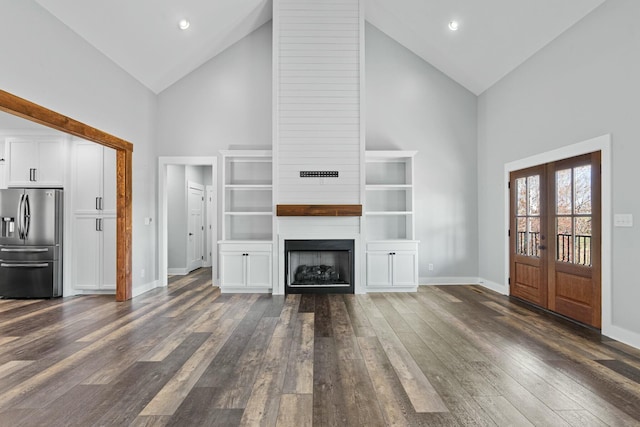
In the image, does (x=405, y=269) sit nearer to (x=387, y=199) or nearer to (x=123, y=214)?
(x=387, y=199)

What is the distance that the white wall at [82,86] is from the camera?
3373mm

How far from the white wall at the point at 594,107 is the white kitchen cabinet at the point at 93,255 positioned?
607cm

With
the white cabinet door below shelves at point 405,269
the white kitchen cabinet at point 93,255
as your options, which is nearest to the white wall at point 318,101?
the white cabinet door below shelves at point 405,269

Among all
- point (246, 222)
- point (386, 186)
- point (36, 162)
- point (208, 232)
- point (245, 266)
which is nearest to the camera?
point (36, 162)

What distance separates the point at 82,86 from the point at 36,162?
2.02 m

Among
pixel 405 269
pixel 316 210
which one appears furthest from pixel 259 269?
pixel 405 269

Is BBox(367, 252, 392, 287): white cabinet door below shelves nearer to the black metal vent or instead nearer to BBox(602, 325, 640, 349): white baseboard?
the black metal vent

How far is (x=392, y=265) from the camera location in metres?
5.82

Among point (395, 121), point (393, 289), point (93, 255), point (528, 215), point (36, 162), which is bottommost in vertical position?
point (393, 289)

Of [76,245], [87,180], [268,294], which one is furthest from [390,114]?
[76,245]

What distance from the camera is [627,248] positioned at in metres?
3.43

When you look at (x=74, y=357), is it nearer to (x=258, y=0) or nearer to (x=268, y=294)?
(x=268, y=294)

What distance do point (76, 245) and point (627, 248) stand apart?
6.96 m

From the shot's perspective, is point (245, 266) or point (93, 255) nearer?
point (93, 255)
